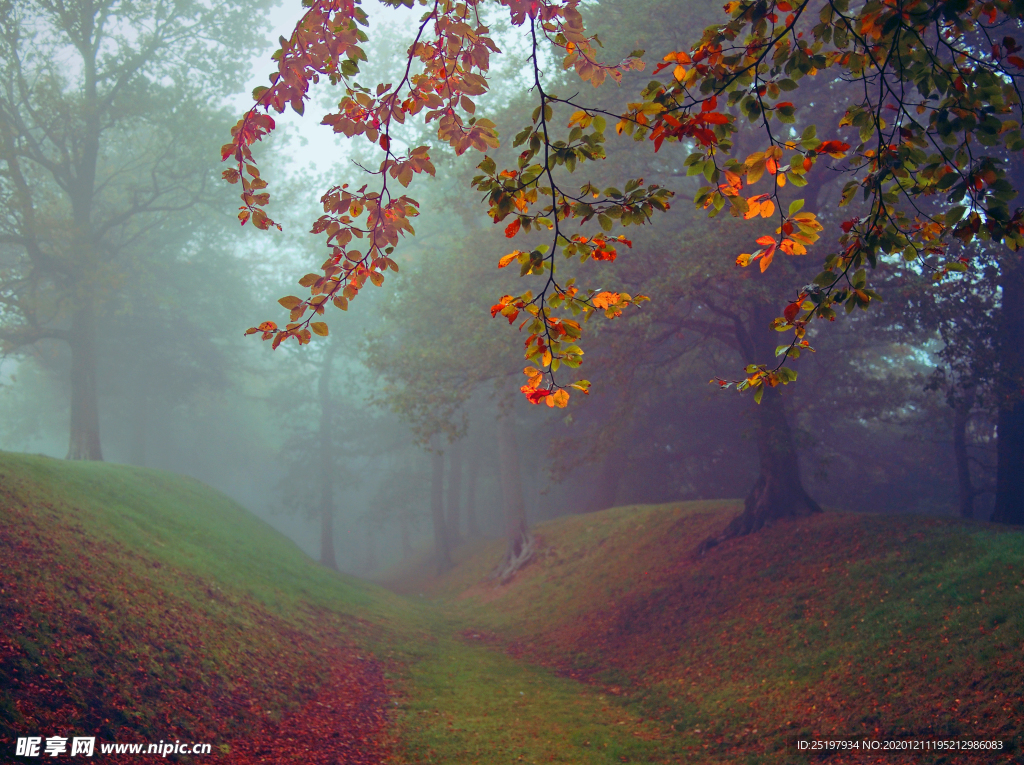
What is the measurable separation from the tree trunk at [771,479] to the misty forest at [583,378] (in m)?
0.06

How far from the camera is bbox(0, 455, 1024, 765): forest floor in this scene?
5.16 metres

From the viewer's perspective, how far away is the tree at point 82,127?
59.6 feet

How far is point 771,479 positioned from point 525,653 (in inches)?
238

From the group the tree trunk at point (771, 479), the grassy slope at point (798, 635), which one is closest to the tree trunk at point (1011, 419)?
the grassy slope at point (798, 635)

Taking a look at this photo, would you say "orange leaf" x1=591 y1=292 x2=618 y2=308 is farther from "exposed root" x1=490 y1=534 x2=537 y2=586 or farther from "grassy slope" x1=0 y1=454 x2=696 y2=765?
"exposed root" x1=490 y1=534 x2=537 y2=586

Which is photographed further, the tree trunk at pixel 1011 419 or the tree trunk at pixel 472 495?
the tree trunk at pixel 472 495

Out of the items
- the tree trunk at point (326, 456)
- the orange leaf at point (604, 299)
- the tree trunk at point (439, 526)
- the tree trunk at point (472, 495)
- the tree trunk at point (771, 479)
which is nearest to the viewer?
the orange leaf at point (604, 299)

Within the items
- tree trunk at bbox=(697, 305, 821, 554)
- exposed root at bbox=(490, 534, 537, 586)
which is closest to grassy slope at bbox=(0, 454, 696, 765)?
tree trunk at bbox=(697, 305, 821, 554)

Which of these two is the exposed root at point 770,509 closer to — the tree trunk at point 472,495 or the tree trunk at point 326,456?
the tree trunk at point 472,495

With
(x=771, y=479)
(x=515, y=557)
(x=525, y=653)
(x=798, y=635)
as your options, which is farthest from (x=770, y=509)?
(x=515, y=557)

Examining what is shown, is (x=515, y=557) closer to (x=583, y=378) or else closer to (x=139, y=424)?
(x=583, y=378)

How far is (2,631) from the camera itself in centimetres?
478

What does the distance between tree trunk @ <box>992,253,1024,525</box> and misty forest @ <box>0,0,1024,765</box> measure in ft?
0.18

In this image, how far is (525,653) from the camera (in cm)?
1118
